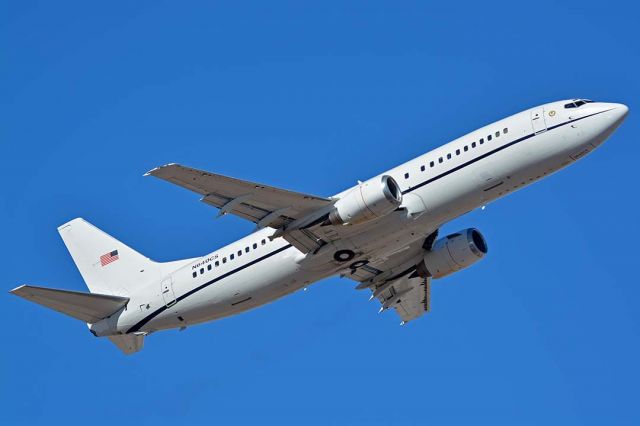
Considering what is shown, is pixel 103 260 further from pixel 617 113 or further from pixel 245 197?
pixel 617 113

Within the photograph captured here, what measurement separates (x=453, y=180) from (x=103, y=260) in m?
19.6

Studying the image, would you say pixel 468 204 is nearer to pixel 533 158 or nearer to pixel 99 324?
pixel 533 158

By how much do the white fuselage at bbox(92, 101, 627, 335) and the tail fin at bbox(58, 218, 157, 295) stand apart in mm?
6946

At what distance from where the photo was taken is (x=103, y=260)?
193 feet

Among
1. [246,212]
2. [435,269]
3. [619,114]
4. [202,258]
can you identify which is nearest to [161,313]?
[202,258]

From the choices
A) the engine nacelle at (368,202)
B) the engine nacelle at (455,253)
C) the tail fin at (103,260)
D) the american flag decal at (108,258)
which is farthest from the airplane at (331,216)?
the american flag decal at (108,258)

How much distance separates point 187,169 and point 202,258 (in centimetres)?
942

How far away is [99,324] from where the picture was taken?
5591 centimetres

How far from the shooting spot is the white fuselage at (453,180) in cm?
4991

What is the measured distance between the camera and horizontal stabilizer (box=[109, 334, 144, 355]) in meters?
56.2

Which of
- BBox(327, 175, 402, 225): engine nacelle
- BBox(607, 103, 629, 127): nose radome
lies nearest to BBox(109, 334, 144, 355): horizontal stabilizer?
BBox(327, 175, 402, 225): engine nacelle

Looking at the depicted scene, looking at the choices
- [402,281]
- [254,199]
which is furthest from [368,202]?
[402,281]

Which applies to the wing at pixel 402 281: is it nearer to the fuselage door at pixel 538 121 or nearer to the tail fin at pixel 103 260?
the fuselage door at pixel 538 121

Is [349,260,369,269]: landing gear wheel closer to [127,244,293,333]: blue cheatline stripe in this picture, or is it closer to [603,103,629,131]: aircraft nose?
[127,244,293,333]: blue cheatline stripe
